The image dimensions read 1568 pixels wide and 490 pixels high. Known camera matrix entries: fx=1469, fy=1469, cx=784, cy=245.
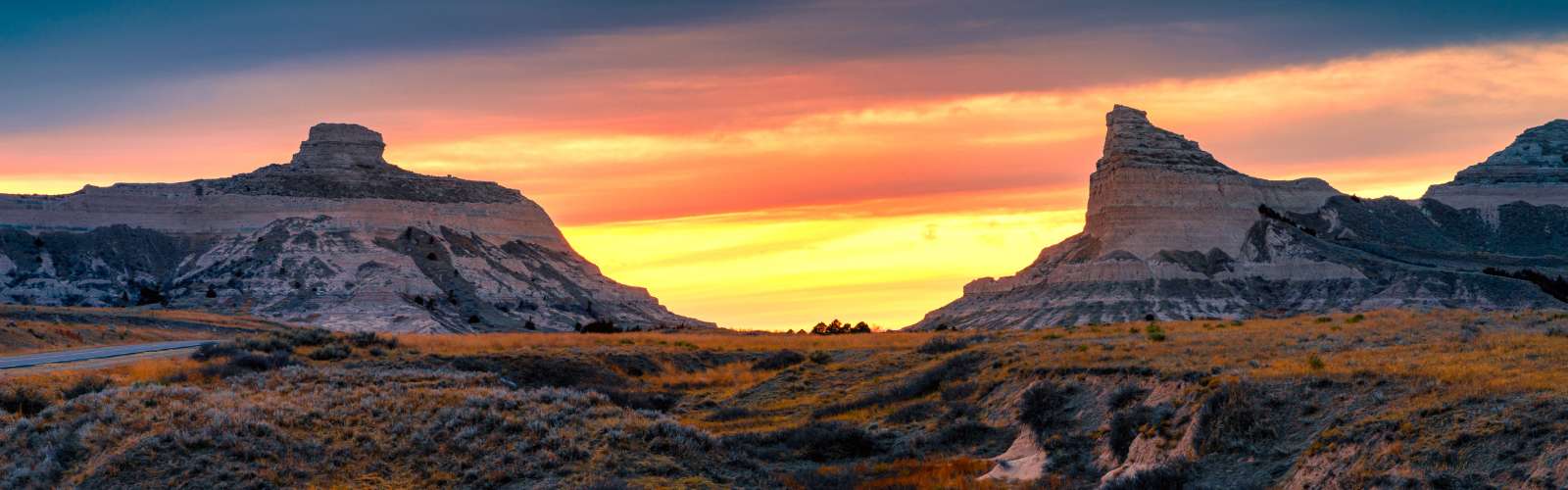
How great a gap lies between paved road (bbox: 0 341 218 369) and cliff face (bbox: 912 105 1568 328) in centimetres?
9792

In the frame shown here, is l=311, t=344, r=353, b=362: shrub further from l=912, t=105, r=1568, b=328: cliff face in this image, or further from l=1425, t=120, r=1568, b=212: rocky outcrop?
l=1425, t=120, r=1568, b=212: rocky outcrop

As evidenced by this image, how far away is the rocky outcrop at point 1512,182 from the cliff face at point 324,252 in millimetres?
101107

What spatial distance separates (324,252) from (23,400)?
109m

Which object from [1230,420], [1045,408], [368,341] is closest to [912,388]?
[1045,408]

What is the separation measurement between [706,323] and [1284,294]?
57994 mm

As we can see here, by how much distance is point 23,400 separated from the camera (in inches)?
1229

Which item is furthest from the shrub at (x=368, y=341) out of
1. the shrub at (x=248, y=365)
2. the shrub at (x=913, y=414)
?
the shrub at (x=913, y=414)

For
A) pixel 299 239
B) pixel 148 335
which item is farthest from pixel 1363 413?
pixel 299 239

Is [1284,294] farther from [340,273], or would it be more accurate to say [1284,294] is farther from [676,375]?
[676,375]

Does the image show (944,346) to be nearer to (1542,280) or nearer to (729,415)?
(729,415)

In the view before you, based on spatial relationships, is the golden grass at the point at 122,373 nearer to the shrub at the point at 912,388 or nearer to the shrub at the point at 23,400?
the shrub at the point at 23,400

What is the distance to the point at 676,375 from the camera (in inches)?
2143

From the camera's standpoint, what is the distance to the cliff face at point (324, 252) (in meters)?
124

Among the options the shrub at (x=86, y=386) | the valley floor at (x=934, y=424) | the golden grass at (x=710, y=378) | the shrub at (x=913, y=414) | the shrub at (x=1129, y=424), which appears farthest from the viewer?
the golden grass at (x=710, y=378)
